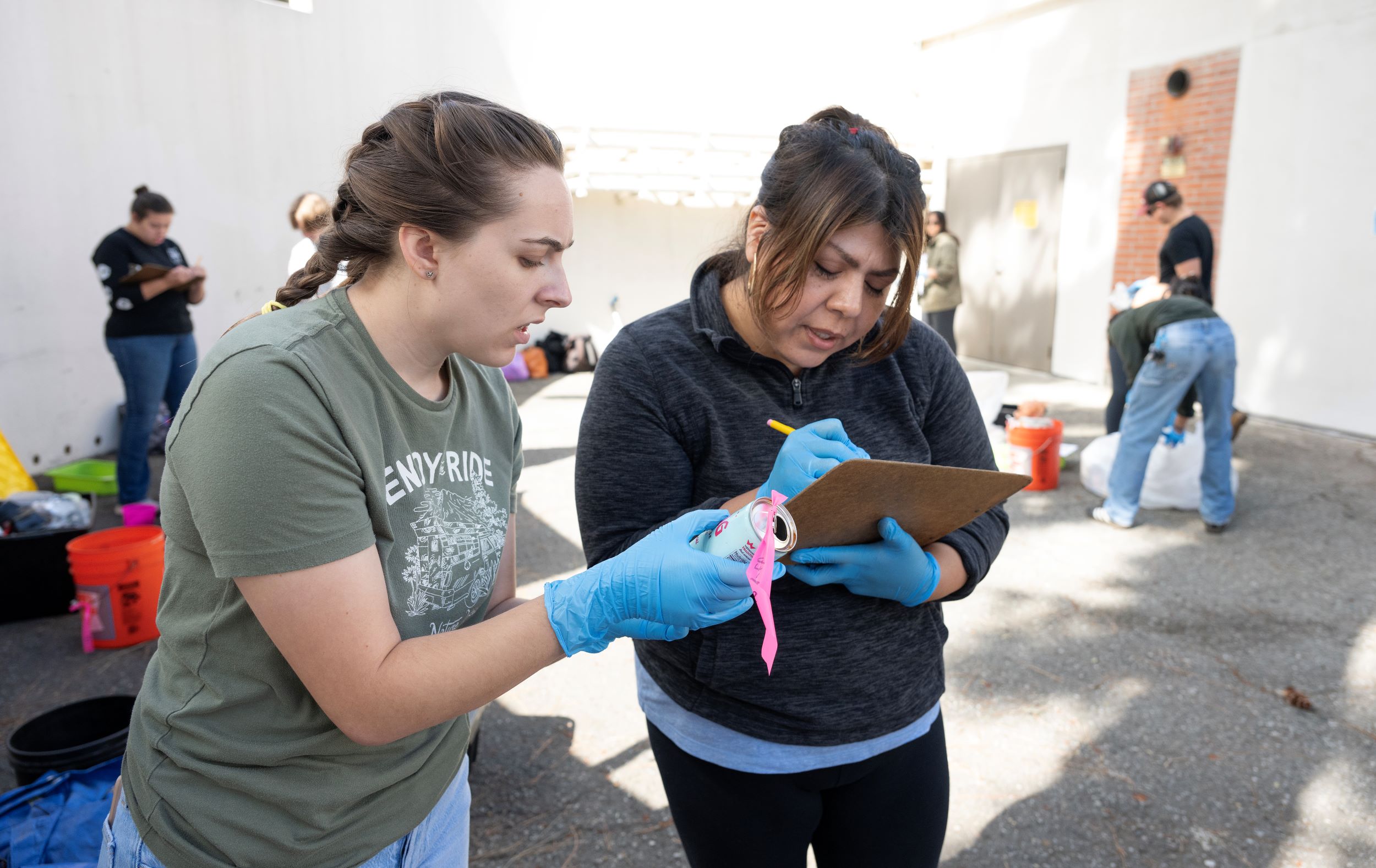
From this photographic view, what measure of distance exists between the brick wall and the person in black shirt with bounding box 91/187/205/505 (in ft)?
26.6

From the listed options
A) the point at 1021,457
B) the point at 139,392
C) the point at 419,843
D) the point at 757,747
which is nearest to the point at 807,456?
the point at 757,747

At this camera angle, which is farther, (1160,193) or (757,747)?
(1160,193)

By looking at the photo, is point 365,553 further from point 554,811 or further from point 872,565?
point 554,811

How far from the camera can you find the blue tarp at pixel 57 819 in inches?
73.2

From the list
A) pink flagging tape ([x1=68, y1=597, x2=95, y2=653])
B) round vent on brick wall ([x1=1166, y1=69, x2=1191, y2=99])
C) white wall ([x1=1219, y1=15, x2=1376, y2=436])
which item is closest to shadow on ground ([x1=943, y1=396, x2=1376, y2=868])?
white wall ([x1=1219, y1=15, x2=1376, y2=436])

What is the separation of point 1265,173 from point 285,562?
9.05 meters

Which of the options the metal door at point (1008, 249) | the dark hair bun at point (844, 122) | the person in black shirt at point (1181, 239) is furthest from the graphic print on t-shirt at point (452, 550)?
the metal door at point (1008, 249)

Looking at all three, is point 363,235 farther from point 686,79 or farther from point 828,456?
point 686,79

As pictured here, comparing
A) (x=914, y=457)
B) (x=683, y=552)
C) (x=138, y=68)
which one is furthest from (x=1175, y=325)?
(x=138, y=68)

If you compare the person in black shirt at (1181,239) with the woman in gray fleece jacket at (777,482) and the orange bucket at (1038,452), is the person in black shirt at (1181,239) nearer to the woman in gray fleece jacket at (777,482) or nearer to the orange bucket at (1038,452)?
the orange bucket at (1038,452)

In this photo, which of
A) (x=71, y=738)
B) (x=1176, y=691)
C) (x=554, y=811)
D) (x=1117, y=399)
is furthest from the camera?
(x=1117, y=399)

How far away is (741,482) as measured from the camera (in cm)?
145

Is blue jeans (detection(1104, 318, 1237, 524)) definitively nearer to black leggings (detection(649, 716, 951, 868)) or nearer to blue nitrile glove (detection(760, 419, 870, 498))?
black leggings (detection(649, 716, 951, 868))

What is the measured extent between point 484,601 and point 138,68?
752cm
